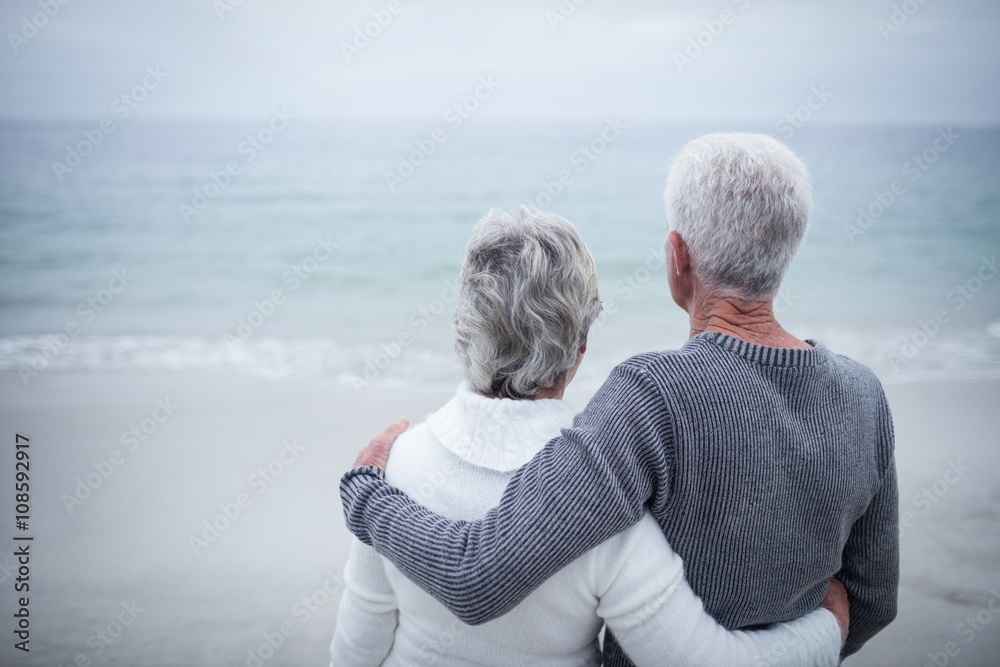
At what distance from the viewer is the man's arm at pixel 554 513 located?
1.12 metres

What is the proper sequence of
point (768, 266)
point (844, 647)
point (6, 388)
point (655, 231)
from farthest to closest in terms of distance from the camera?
point (655, 231)
point (6, 388)
point (844, 647)
point (768, 266)

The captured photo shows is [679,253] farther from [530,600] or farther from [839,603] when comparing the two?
[839,603]

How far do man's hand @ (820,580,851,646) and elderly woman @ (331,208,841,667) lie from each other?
0.41ft

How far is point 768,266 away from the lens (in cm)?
128

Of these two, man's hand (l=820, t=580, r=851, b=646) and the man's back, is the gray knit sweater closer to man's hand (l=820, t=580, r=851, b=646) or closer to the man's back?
the man's back

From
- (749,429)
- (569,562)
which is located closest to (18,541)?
(569,562)

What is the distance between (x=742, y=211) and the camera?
1.25 metres

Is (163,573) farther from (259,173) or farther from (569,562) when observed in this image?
(259,173)

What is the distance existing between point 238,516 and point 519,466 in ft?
10.1

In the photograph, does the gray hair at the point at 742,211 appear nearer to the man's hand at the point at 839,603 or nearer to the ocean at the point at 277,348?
the ocean at the point at 277,348

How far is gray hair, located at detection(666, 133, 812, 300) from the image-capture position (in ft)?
4.09

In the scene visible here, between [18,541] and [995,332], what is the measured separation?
26.4 feet

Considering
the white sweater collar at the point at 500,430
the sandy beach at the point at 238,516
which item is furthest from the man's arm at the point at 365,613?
the sandy beach at the point at 238,516

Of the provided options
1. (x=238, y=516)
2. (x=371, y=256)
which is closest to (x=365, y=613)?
(x=238, y=516)
